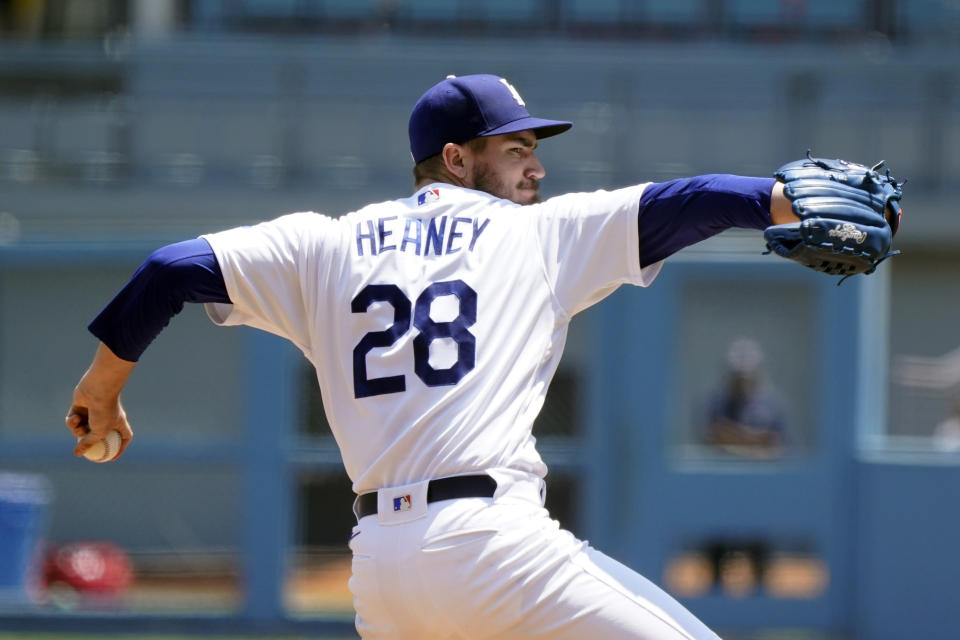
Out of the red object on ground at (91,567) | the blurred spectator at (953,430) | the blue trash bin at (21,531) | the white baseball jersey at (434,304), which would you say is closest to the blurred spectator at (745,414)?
the blurred spectator at (953,430)

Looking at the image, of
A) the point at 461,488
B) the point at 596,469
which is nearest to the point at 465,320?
Answer: the point at 461,488

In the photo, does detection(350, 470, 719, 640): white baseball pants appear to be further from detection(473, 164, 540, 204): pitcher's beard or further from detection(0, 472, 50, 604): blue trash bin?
detection(0, 472, 50, 604): blue trash bin

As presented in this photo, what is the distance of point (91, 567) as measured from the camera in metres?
7.80

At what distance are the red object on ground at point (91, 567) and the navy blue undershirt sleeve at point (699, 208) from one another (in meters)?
5.81

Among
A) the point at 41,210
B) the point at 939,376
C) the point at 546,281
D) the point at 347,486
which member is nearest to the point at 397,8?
the point at 41,210

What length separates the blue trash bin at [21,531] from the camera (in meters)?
7.74

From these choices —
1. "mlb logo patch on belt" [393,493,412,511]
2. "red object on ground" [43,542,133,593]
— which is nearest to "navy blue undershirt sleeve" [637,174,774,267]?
"mlb logo patch on belt" [393,493,412,511]

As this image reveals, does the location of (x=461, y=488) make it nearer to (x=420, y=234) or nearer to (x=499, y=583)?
(x=499, y=583)

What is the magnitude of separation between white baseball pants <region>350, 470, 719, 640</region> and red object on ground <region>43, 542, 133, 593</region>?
5528 millimetres

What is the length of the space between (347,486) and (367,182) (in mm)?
6566

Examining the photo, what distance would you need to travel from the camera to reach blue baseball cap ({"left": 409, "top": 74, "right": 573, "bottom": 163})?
2828 mm

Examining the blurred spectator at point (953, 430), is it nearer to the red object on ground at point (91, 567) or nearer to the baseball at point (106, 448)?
the red object on ground at point (91, 567)

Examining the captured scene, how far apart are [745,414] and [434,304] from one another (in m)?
5.17

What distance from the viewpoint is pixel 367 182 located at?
13.8 metres
